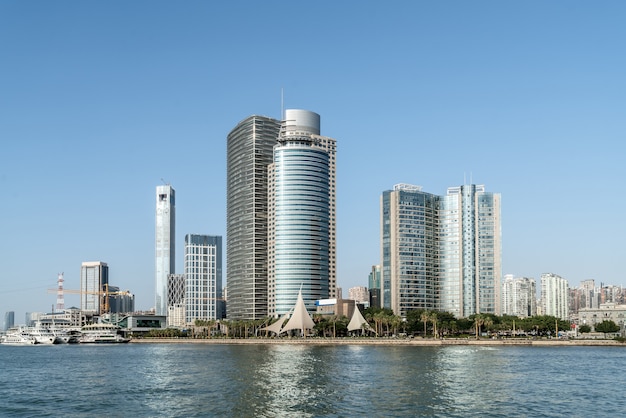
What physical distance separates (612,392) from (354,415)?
38241 mm

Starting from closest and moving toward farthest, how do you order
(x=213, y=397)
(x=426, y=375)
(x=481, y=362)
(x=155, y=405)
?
1. (x=155, y=405)
2. (x=213, y=397)
3. (x=426, y=375)
4. (x=481, y=362)

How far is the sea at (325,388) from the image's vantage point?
72.4m

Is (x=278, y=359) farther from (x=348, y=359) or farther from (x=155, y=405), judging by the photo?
(x=155, y=405)

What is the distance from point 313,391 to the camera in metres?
87.0

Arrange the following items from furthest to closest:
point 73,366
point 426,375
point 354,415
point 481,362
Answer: point 73,366 → point 481,362 → point 426,375 → point 354,415

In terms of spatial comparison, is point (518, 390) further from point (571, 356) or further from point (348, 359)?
point (571, 356)

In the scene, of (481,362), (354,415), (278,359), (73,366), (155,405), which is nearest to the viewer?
(354,415)

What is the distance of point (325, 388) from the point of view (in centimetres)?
8994

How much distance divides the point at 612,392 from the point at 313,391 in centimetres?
3748

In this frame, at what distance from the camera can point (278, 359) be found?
479 feet

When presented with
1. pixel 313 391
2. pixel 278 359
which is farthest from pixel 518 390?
pixel 278 359

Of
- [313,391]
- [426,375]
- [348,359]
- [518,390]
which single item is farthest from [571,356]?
[313,391]

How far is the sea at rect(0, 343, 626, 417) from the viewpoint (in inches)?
Result: 2849

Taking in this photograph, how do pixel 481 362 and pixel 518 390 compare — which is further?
pixel 481 362
